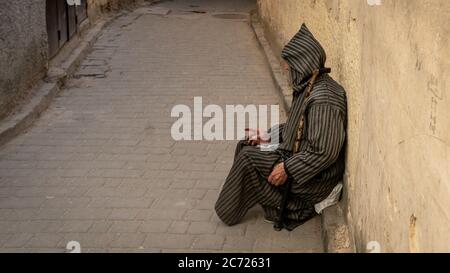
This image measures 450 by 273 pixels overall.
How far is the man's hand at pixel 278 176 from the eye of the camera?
4855mm

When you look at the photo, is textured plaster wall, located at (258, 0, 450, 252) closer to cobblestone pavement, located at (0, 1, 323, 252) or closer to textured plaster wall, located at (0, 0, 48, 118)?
cobblestone pavement, located at (0, 1, 323, 252)

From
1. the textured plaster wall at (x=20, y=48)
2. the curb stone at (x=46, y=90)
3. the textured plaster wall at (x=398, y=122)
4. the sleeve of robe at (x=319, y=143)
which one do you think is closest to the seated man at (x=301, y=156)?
the sleeve of robe at (x=319, y=143)

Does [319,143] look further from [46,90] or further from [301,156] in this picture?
[46,90]

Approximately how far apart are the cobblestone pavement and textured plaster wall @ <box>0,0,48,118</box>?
17.3 inches

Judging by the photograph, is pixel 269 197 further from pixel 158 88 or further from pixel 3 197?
pixel 158 88

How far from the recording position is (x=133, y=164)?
6.67m

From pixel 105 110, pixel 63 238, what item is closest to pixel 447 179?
pixel 63 238

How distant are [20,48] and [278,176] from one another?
15.1 feet

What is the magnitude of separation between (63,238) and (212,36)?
8.67 meters

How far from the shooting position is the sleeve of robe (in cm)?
468

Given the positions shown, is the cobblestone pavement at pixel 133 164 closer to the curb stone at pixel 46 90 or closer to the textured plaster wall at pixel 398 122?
the curb stone at pixel 46 90

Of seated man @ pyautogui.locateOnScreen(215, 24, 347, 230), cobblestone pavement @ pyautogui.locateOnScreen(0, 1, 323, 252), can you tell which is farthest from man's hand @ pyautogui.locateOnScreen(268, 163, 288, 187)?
cobblestone pavement @ pyautogui.locateOnScreen(0, 1, 323, 252)

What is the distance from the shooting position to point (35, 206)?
561 centimetres

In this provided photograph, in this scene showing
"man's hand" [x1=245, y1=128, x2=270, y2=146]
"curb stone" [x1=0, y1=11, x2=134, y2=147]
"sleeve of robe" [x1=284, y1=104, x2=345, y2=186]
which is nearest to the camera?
"sleeve of robe" [x1=284, y1=104, x2=345, y2=186]
